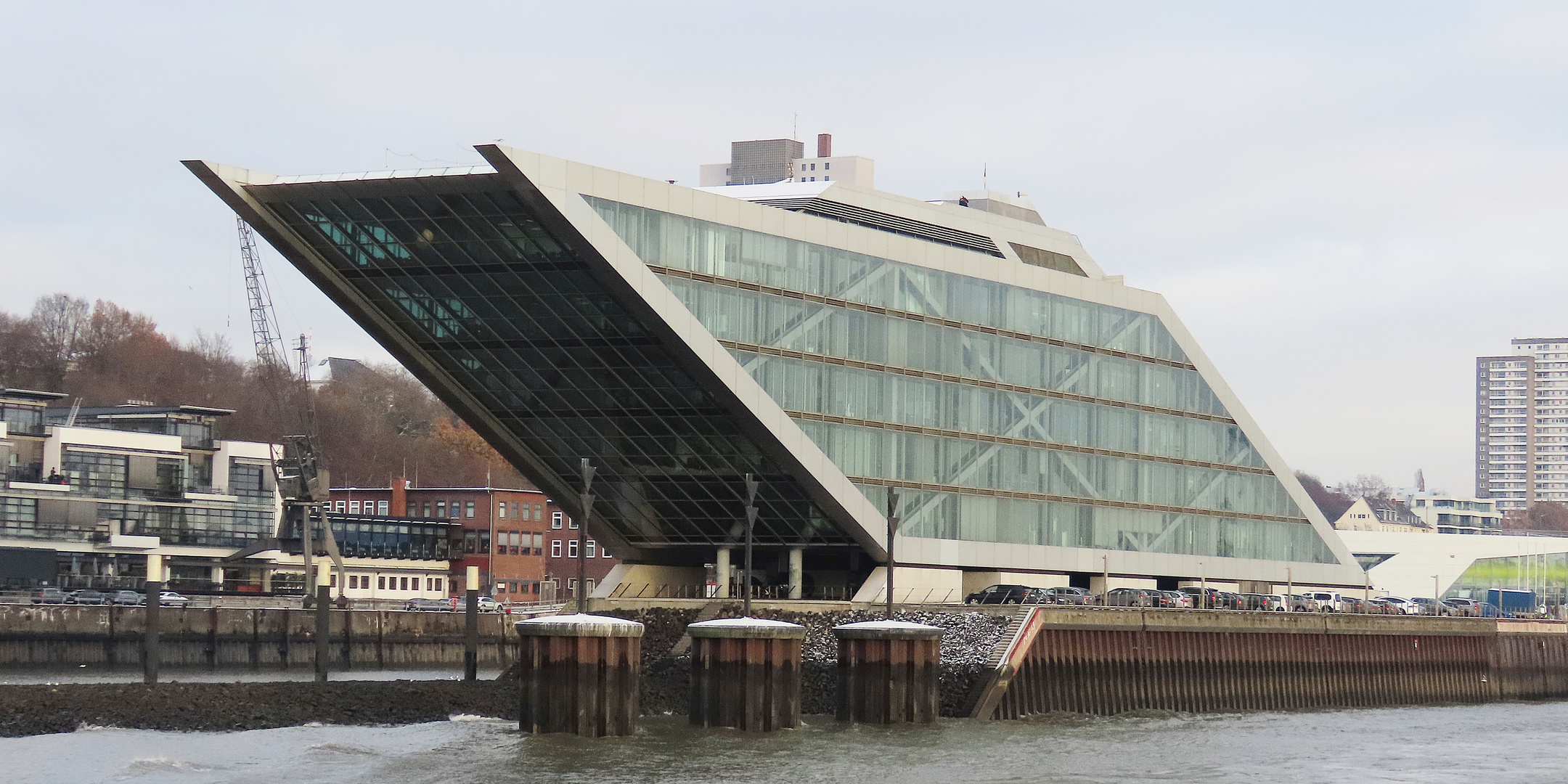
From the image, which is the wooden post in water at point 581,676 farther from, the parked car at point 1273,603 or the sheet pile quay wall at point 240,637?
the sheet pile quay wall at point 240,637

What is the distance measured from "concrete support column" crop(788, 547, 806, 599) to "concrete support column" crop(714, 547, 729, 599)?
274 centimetres

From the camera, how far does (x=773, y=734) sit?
61.8 m

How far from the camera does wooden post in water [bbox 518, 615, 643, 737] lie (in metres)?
58.0

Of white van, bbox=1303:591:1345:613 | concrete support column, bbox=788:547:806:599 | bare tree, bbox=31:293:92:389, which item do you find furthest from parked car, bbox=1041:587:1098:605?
bare tree, bbox=31:293:92:389

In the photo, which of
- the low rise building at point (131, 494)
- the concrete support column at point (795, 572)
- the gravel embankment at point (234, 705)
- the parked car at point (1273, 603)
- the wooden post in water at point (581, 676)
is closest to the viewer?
the wooden post in water at point (581, 676)

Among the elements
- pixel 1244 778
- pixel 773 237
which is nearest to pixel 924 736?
pixel 1244 778

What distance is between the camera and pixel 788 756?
5641 cm

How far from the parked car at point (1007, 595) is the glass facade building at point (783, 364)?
3.40 meters

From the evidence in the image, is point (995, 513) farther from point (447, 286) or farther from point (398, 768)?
point (398, 768)

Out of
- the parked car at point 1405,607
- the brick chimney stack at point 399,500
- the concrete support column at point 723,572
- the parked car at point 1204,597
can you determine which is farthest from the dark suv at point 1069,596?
the brick chimney stack at point 399,500

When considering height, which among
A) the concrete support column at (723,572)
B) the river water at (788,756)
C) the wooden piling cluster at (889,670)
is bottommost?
the river water at (788,756)

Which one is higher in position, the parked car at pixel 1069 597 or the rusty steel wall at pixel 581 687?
the parked car at pixel 1069 597

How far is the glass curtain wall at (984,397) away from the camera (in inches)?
3083

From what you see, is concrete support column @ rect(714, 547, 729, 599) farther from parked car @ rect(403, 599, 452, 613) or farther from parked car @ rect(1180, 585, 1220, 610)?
parked car @ rect(403, 599, 452, 613)
